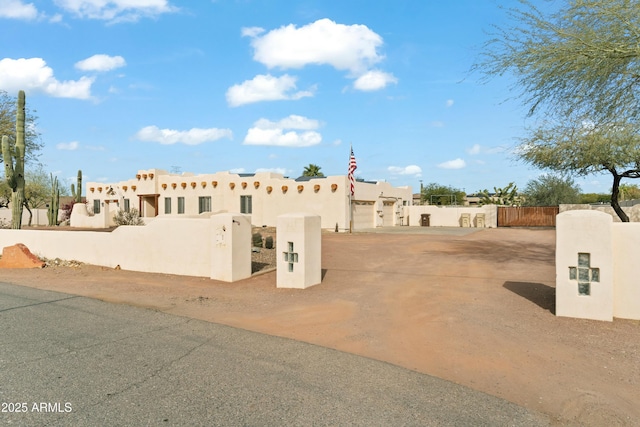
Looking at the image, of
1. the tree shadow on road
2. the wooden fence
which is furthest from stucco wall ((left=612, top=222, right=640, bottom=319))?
the wooden fence

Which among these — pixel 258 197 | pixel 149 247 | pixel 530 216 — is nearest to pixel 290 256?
pixel 149 247

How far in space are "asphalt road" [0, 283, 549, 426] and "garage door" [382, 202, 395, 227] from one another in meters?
34.3

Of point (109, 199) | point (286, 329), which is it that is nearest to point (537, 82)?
point (286, 329)

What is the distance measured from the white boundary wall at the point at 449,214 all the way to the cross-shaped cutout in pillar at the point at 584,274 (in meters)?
34.3

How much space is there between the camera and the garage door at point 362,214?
3434cm

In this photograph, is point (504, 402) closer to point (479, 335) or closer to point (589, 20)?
point (479, 335)

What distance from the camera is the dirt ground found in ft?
15.8

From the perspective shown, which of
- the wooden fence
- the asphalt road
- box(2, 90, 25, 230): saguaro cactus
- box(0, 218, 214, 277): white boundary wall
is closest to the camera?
the asphalt road

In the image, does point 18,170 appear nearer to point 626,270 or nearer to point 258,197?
point 258,197

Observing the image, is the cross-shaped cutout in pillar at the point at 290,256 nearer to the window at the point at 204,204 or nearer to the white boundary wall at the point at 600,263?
the white boundary wall at the point at 600,263

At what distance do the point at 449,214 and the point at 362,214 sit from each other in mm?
11452

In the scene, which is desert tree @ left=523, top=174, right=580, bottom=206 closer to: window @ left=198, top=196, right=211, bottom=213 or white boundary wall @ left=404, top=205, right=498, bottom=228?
white boundary wall @ left=404, top=205, right=498, bottom=228

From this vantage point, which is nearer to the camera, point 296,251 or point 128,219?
point 296,251

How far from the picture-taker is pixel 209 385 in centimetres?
465
